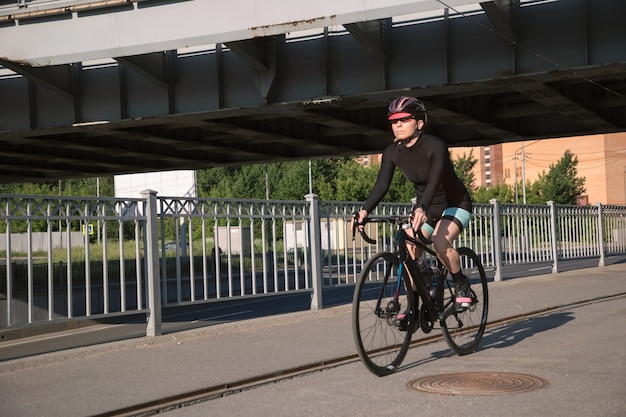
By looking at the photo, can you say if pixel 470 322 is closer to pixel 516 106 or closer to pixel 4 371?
pixel 4 371

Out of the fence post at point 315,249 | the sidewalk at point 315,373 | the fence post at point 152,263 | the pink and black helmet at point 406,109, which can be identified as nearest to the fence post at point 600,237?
the fence post at point 315,249

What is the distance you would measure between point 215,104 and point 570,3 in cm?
823

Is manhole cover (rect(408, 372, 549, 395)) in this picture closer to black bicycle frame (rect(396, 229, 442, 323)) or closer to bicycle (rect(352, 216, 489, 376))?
bicycle (rect(352, 216, 489, 376))

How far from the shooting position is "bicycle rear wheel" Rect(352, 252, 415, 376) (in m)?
6.18

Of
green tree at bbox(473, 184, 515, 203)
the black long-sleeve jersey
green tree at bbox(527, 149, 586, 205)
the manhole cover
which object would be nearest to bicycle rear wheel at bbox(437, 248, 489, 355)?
the manhole cover

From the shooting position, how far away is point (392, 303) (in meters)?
6.43

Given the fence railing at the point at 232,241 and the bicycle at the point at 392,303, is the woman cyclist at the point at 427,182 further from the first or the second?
the fence railing at the point at 232,241

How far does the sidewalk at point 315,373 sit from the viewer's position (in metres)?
5.42

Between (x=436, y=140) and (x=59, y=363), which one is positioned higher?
(x=436, y=140)

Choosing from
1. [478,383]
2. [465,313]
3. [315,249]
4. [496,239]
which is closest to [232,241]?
[315,249]

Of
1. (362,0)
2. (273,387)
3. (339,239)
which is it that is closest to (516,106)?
(362,0)

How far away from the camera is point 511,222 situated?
19.6 metres

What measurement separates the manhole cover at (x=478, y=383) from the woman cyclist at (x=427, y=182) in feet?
2.49

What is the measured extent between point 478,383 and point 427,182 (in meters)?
1.53
